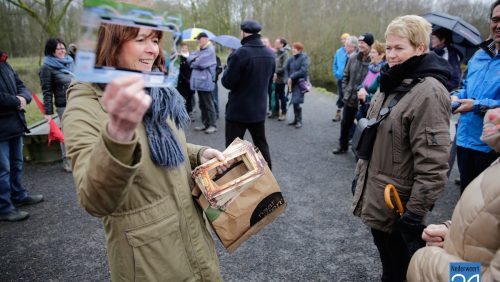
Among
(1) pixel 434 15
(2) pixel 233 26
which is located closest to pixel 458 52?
(1) pixel 434 15

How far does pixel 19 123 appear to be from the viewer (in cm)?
354

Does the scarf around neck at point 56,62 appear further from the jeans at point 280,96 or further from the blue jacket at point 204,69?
the jeans at point 280,96

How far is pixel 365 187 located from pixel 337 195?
206cm

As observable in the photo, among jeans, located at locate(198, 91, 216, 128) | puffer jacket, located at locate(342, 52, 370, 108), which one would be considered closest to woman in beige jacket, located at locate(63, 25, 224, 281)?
puffer jacket, located at locate(342, 52, 370, 108)

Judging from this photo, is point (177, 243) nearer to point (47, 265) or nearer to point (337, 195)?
point (47, 265)

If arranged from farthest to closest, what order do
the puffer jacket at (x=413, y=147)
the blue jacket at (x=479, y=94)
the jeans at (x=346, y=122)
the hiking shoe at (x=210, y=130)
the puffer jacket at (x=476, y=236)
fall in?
the hiking shoe at (x=210, y=130) → the jeans at (x=346, y=122) → the blue jacket at (x=479, y=94) → the puffer jacket at (x=413, y=147) → the puffer jacket at (x=476, y=236)

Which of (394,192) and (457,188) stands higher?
(394,192)

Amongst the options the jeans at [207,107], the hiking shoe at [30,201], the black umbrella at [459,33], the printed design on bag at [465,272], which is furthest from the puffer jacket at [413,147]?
the jeans at [207,107]

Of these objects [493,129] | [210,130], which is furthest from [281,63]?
[493,129]

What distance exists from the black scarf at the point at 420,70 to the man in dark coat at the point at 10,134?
3.64 m

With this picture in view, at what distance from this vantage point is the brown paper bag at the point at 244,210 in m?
1.40

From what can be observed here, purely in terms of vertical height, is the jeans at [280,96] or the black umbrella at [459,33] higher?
the black umbrella at [459,33]

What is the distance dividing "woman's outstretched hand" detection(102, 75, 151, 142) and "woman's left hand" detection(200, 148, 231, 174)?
65 cm

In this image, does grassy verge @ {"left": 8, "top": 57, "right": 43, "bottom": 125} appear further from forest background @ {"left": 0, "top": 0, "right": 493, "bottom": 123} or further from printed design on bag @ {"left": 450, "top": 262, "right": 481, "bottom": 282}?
printed design on bag @ {"left": 450, "top": 262, "right": 481, "bottom": 282}
